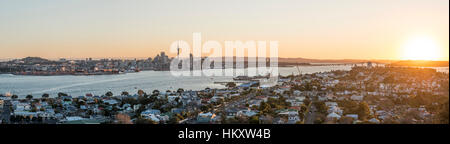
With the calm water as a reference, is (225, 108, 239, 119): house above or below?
above

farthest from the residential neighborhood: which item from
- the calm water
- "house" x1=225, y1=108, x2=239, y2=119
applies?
the calm water

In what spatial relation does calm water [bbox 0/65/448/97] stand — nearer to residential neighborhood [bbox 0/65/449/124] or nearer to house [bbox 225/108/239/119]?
residential neighborhood [bbox 0/65/449/124]

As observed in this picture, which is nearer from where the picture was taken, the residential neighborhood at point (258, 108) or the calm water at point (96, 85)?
the residential neighborhood at point (258, 108)

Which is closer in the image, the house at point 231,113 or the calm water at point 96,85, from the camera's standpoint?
the house at point 231,113

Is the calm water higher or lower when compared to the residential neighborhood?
lower

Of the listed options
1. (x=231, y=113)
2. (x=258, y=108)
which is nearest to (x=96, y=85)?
(x=258, y=108)

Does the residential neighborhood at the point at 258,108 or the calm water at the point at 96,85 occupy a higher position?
the residential neighborhood at the point at 258,108

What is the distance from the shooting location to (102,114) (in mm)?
5945

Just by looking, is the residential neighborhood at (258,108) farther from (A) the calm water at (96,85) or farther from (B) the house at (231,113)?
(A) the calm water at (96,85)

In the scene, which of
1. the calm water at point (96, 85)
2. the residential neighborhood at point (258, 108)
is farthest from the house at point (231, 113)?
the calm water at point (96, 85)

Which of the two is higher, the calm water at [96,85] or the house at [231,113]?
the house at [231,113]

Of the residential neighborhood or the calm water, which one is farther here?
the calm water
